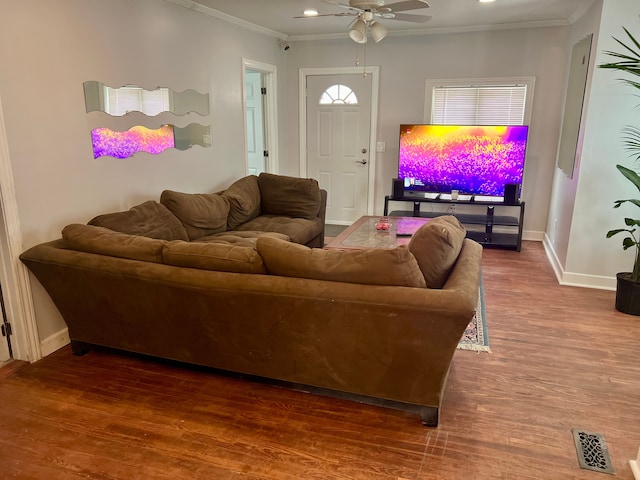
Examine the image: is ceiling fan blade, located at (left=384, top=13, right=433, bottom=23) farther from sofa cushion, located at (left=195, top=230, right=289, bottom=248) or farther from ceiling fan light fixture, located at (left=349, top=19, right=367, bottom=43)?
sofa cushion, located at (left=195, top=230, right=289, bottom=248)

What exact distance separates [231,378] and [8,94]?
7.01 ft

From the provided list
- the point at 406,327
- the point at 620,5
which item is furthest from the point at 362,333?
the point at 620,5

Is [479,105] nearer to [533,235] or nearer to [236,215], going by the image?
[533,235]

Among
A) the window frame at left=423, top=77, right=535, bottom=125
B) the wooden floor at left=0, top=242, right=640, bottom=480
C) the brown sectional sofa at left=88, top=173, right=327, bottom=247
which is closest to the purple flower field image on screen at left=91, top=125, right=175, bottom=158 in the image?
the brown sectional sofa at left=88, top=173, right=327, bottom=247

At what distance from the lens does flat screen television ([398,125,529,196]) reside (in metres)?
5.41

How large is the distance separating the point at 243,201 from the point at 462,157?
2.75m

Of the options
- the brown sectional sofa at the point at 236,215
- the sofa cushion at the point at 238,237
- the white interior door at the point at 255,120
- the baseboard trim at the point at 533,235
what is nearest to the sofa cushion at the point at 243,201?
the brown sectional sofa at the point at 236,215

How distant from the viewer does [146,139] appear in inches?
155

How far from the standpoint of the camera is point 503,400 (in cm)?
255

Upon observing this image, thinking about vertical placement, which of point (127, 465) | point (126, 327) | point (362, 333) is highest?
point (362, 333)

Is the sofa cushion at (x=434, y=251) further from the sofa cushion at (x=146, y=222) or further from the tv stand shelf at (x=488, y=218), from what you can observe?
the tv stand shelf at (x=488, y=218)

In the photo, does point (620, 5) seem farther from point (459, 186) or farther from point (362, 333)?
point (362, 333)

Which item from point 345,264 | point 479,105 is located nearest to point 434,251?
point 345,264

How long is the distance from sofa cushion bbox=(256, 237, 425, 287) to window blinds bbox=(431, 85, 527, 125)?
4.26m
